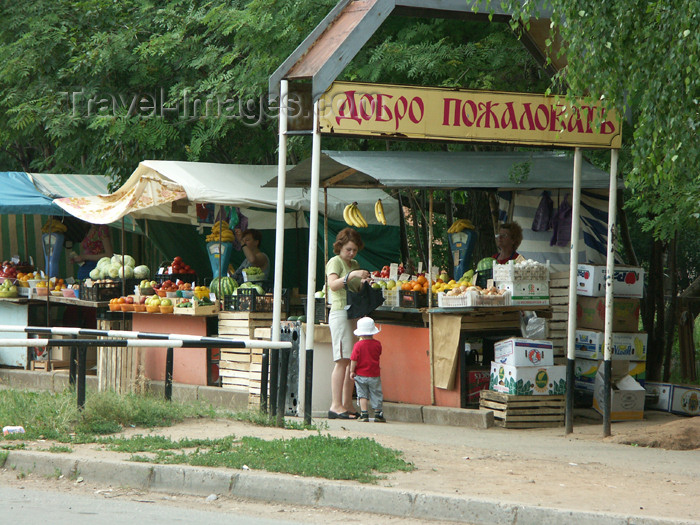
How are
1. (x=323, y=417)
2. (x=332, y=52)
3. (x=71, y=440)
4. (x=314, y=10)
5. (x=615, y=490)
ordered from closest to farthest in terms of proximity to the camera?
1. (x=615, y=490)
2. (x=71, y=440)
3. (x=332, y=52)
4. (x=323, y=417)
5. (x=314, y=10)

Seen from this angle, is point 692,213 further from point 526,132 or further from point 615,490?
point 615,490

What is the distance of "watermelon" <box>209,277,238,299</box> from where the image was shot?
1355 cm

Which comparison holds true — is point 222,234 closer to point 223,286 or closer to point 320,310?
point 223,286

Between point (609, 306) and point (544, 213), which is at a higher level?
point (544, 213)

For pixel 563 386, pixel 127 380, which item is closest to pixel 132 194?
pixel 127 380

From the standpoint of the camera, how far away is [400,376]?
12.0m

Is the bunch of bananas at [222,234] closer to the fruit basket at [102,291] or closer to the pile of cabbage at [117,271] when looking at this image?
the fruit basket at [102,291]

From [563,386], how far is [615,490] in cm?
440

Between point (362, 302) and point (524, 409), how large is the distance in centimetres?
220

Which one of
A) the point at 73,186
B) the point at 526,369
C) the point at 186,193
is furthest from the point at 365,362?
the point at 73,186

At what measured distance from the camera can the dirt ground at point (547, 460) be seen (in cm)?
662

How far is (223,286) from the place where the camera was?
13.7 metres

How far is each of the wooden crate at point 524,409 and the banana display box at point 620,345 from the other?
3.02ft

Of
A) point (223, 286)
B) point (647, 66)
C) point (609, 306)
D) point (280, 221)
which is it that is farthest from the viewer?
point (223, 286)
